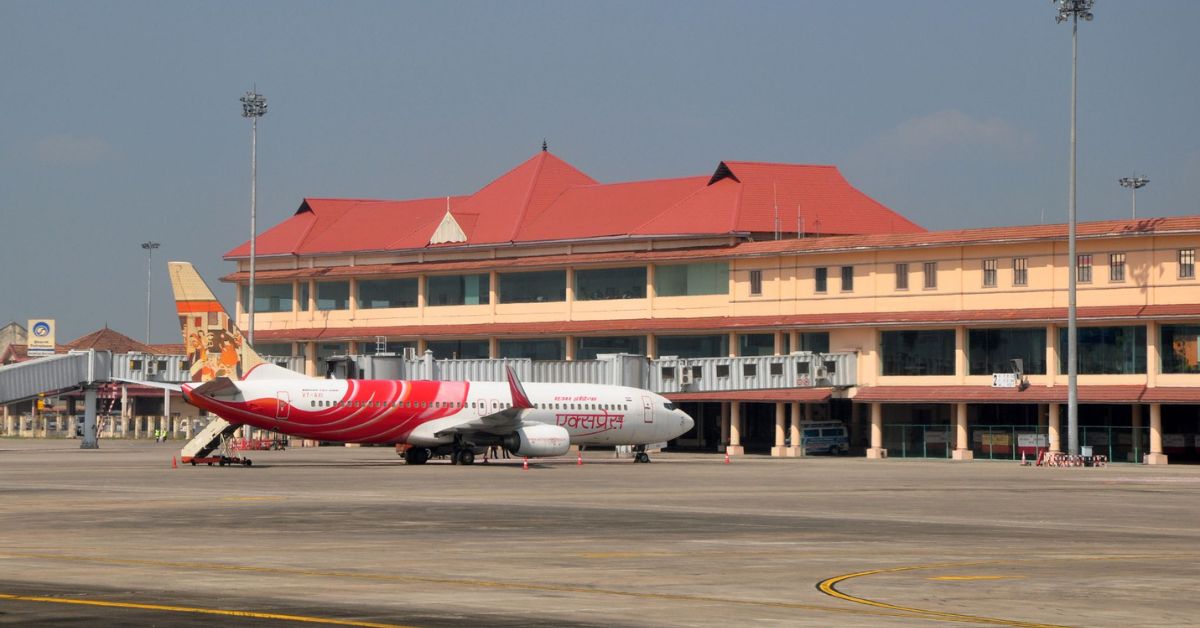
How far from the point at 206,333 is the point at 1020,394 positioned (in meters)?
39.2

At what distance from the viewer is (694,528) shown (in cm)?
3139

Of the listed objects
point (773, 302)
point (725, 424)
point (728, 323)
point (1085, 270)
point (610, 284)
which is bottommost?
point (725, 424)

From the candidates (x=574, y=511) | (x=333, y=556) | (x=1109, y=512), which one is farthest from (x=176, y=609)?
(x=1109, y=512)

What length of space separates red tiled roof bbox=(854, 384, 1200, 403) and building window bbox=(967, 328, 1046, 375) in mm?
1134

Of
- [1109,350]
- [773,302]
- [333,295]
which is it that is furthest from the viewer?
[333,295]

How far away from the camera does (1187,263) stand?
251ft

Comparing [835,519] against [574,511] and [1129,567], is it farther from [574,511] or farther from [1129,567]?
[1129,567]

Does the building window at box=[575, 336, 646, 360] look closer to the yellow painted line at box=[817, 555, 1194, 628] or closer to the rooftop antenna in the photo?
the rooftop antenna

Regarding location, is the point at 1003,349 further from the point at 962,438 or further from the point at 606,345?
the point at 606,345

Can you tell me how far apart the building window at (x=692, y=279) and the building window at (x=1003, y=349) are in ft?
52.4

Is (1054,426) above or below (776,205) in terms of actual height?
below

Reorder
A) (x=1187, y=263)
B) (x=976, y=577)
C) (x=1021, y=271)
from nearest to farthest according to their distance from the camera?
1. (x=976, y=577)
2. (x=1187, y=263)
3. (x=1021, y=271)

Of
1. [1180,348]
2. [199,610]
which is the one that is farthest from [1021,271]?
[199,610]

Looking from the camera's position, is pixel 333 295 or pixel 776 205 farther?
pixel 333 295
